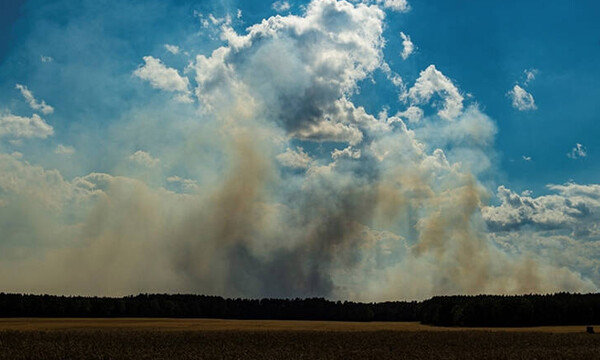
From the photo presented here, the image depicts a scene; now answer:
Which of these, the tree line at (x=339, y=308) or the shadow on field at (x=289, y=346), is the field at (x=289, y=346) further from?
the tree line at (x=339, y=308)

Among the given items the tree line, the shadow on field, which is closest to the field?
the shadow on field

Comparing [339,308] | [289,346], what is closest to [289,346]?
[289,346]

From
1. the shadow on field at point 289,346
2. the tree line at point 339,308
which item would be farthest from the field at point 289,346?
the tree line at point 339,308

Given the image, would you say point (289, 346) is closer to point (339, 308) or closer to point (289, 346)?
point (289, 346)

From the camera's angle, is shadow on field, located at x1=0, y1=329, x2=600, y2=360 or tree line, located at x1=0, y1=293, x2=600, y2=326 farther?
tree line, located at x1=0, y1=293, x2=600, y2=326

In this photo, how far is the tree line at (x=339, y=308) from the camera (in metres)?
112

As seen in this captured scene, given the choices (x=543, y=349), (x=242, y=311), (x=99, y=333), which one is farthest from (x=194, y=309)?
(x=543, y=349)

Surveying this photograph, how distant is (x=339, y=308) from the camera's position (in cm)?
16950

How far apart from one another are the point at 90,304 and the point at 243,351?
95.0 metres

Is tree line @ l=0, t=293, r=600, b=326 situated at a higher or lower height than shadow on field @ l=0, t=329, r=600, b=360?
higher

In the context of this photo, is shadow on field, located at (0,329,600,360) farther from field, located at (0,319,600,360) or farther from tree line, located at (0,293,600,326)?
tree line, located at (0,293,600,326)

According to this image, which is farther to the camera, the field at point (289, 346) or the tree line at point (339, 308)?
the tree line at point (339, 308)

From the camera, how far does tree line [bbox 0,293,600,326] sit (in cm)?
11156

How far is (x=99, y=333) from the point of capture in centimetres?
6362
